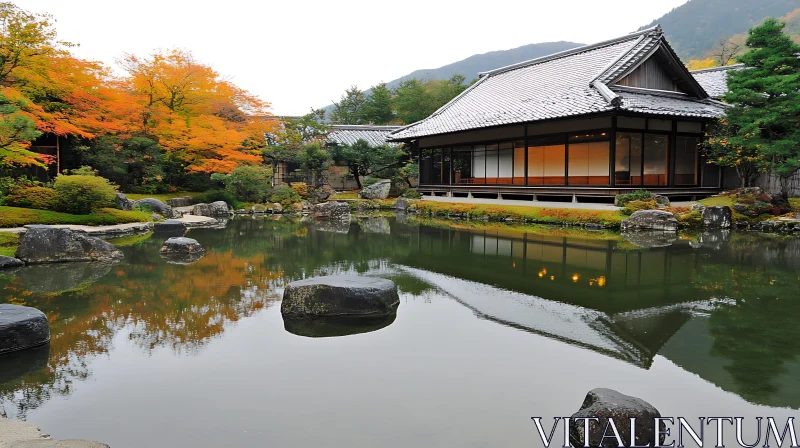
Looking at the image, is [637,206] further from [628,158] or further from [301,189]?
[301,189]

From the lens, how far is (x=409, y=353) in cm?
509

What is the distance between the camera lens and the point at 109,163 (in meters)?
22.7

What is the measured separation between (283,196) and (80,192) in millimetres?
11698

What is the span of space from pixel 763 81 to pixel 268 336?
16681 millimetres

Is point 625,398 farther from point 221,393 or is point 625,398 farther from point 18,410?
point 18,410

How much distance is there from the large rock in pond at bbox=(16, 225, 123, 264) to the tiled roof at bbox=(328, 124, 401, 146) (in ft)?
83.7

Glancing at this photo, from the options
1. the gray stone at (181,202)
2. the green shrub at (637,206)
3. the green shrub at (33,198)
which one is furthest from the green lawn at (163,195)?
the green shrub at (637,206)

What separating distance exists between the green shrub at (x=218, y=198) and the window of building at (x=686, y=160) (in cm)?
1960

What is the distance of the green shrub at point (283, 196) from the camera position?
2631 centimetres

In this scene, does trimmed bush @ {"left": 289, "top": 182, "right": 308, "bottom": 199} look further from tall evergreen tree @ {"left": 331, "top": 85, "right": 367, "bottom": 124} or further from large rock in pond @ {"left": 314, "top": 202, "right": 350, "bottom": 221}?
tall evergreen tree @ {"left": 331, "top": 85, "right": 367, "bottom": 124}

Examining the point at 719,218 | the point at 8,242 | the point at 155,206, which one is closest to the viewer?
the point at 8,242

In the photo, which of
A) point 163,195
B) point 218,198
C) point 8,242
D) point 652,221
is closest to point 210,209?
point 218,198

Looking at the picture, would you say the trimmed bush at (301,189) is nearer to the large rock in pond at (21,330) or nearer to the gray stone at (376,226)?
the gray stone at (376,226)

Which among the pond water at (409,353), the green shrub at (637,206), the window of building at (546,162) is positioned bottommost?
the pond water at (409,353)
